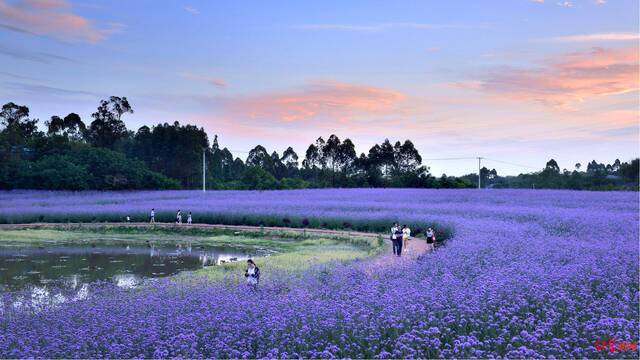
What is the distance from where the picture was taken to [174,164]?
91688mm

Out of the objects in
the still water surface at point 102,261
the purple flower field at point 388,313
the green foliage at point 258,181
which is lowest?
the still water surface at point 102,261

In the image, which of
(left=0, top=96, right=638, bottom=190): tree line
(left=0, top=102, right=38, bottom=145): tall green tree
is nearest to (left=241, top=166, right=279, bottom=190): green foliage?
(left=0, top=96, right=638, bottom=190): tree line

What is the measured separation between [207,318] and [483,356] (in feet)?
15.7

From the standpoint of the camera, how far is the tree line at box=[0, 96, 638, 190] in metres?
66.8

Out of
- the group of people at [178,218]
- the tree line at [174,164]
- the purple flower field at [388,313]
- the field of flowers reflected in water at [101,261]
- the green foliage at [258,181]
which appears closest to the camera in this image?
the purple flower field at [388,313]

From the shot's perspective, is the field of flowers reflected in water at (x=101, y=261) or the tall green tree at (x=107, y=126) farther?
the tall green tree at (x=107, y=126)

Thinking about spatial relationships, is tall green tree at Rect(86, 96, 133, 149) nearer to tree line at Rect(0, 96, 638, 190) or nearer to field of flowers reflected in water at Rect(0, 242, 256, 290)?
tree line at Rect(0, 96, 638, 190)

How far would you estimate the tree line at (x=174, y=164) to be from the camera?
66.8m

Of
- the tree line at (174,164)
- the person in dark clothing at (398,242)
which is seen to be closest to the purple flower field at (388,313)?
the person in dark clothing at (398,242)

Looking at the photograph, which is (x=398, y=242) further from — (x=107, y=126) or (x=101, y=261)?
(x=107, y=126)

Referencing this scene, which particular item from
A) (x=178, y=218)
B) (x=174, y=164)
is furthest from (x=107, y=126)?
(x=178, y=218)

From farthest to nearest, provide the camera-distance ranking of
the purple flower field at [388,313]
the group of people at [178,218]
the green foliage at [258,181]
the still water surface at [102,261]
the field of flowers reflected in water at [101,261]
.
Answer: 1. the green foliage at [258,181]
2. the group of people at [178,218]
3. the field of flowers reflected in water at [101,261]
4. the still water surface at [102,261]
5. the purple flower field at [388,313]

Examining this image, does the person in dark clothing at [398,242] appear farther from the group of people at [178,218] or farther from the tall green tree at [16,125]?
the tall green tree at [16,125]

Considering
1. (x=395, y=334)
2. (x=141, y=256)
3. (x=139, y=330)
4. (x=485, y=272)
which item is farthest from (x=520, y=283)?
(x=141, y=256)
